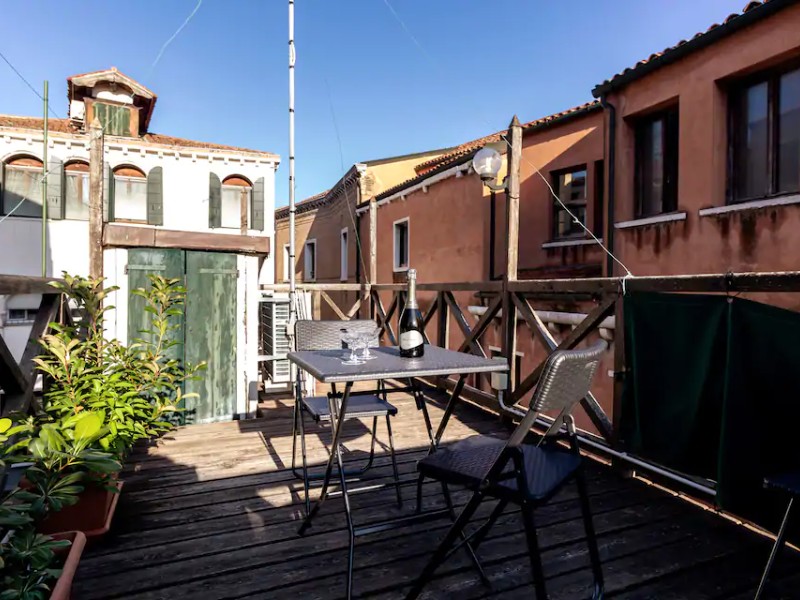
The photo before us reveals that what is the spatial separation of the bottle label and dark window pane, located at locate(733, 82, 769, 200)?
18.9ft

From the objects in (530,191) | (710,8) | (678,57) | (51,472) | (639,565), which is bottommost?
(639,565)

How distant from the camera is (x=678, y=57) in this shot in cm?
688

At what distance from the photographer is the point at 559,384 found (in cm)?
164

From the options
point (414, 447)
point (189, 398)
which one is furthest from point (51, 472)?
point (189, 398)

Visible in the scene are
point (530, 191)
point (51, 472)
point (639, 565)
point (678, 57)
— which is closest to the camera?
point (51, 472)

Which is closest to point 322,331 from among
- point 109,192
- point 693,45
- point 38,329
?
point 38,329

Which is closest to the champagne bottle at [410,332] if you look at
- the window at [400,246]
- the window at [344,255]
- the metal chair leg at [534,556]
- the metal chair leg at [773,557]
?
the metal chair leg at [534,556]

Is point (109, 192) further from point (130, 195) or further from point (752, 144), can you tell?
point (752, 144)

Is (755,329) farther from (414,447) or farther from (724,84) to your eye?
(724,84)

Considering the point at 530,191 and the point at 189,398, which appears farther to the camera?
the point at 530,191

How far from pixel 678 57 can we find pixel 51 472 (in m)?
8.13

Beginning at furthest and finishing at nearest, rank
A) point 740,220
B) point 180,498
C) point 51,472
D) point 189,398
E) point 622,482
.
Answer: point 740,220, point 189,398, point 622,482, point 180,498, point 51,472

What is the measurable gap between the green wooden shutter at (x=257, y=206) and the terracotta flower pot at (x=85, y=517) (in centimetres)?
1211

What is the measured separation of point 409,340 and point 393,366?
1.24 feet
